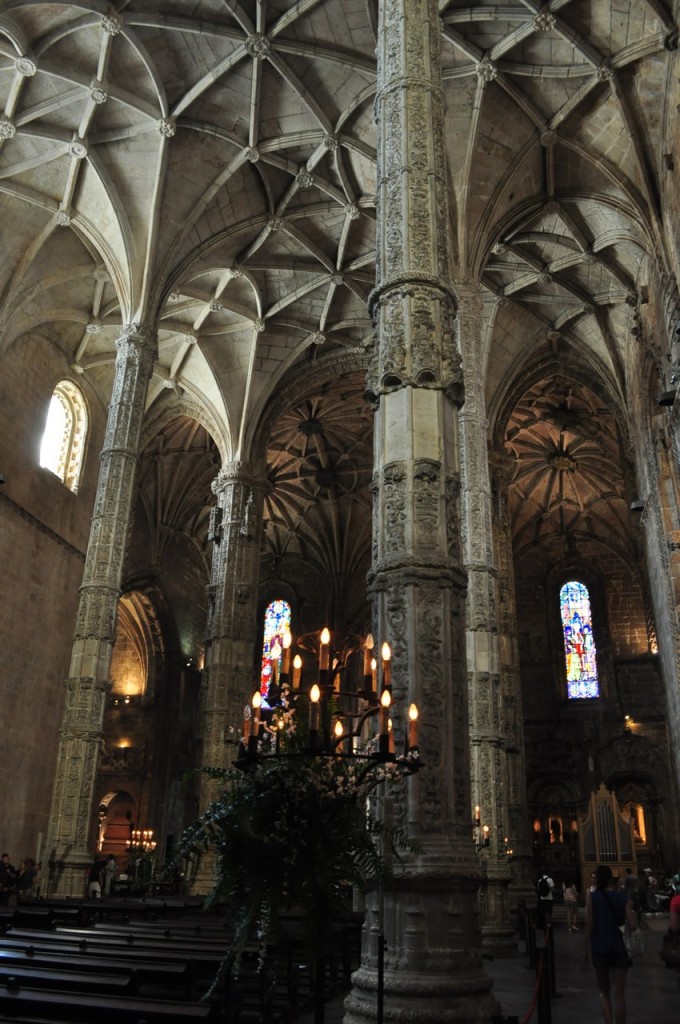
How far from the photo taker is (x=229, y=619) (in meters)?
25.4

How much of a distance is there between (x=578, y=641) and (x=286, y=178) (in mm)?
25079

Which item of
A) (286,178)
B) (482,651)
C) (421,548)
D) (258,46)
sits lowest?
(421,548)

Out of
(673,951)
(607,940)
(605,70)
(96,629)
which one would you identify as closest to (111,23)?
(605,70)

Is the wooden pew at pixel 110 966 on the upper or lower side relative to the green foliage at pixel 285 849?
lower

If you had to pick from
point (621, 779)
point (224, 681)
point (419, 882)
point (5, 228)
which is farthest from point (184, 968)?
point (621, 779)

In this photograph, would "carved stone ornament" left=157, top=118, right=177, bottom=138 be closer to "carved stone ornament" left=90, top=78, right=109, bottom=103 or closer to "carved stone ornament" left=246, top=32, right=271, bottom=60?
"carved stone ornament" left=90, top=78, right=109, bottom=103

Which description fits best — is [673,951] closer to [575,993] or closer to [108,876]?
[575,993]

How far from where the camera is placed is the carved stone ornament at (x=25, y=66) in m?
18.4

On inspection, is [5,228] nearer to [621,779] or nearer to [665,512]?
[665,512]

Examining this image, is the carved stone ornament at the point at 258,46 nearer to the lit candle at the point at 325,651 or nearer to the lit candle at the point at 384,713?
the lit candle at the point at 325,651

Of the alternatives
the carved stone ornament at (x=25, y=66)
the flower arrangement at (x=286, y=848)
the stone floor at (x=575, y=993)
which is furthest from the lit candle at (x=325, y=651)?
the carved stone ornament at (x=25, y=66)

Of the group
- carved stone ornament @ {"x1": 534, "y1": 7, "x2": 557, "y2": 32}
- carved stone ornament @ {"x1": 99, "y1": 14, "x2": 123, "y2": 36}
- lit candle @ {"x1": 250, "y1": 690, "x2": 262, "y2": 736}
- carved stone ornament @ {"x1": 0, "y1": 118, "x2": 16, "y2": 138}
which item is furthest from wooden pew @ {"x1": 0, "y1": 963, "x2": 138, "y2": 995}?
carved stone ornament @ {"x1": 0, "y1": 118, "x2": 16, "y2": 138}

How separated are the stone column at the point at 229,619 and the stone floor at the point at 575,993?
11.4m

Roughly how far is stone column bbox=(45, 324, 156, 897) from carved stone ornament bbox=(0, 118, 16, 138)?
17.1ft
